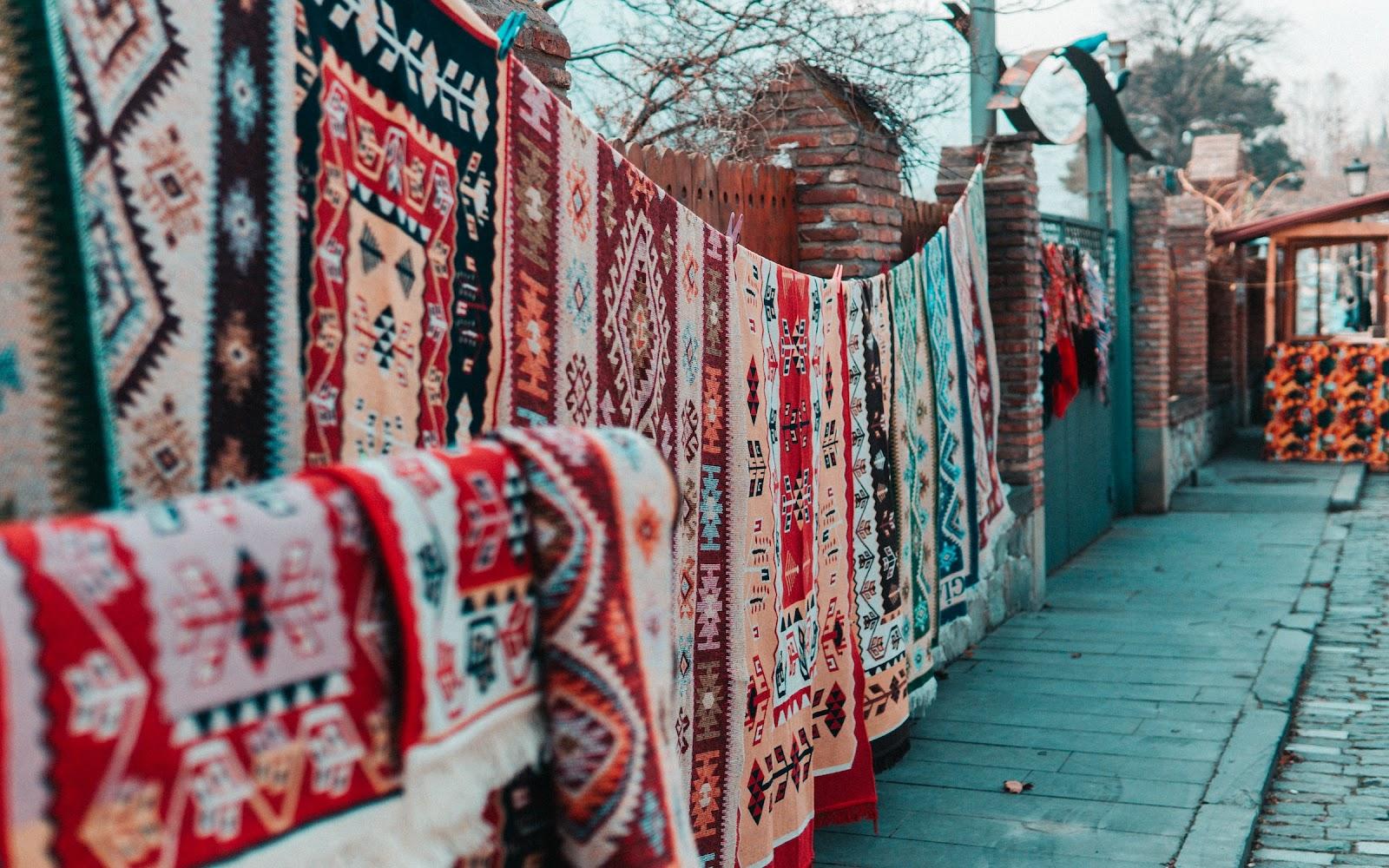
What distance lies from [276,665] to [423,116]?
3.89 ft

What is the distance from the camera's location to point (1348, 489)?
48.4 feet

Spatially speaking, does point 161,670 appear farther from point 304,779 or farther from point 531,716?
point 531,716

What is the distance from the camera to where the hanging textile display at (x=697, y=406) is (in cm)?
260

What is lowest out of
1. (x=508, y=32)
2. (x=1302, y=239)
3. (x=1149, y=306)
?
(x=1149, y=306)

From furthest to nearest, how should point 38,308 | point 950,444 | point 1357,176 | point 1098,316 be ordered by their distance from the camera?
point 1357,176 → point 1098,316 → point 950,444 → point 38,308

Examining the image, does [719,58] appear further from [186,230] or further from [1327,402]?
[1327,402]

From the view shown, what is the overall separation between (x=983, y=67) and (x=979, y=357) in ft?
7.70

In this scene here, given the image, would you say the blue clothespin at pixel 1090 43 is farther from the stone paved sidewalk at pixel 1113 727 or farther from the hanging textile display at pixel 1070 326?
the stone paved sidewalk at pixel 1113 727

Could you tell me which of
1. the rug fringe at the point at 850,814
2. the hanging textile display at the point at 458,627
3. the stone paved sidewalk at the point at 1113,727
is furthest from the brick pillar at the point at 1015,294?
the hanging textile display at the point at 458,627

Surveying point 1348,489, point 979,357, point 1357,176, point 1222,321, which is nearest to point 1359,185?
point 1357,176

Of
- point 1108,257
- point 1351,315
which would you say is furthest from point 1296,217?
point 1108,257

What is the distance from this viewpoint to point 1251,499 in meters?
14.4

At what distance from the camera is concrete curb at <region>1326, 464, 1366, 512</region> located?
13766 millimetres

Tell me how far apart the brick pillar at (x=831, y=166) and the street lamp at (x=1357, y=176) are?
53.4ft
